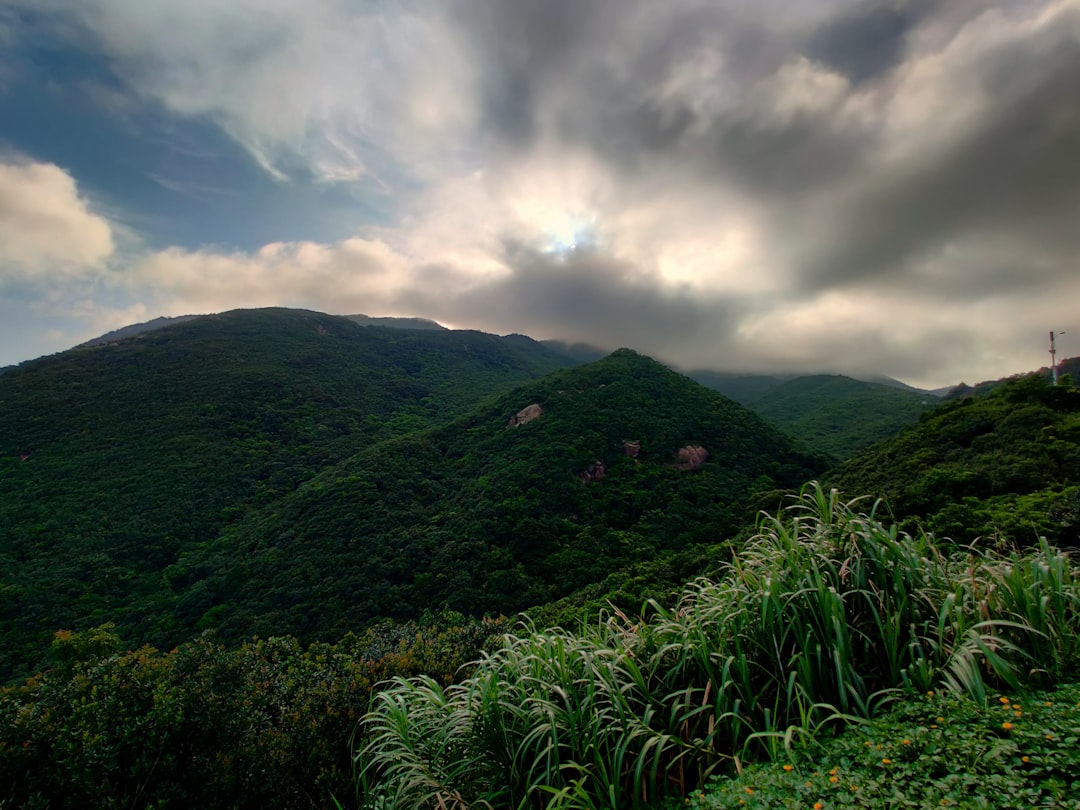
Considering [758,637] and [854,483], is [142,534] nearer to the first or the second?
[758,637]

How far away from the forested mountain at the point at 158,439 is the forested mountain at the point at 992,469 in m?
32.9

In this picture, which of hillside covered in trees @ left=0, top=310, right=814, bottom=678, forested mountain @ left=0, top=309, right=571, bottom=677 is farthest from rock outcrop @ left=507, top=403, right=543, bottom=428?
forested mountain @ left=0, top=309, right=571, bottom=677

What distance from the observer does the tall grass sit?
2984 mm

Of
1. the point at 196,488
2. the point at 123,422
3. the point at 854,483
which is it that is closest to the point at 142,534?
the point at 196,488

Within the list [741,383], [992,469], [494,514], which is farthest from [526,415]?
[741,383]

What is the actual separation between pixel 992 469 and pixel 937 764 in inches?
703

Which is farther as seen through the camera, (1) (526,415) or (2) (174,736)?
(1) (526,415)

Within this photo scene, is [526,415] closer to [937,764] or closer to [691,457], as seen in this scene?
[691,457]

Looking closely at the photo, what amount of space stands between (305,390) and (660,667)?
2475 inches

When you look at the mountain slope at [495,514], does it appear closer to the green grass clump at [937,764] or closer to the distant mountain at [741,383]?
the green grass clump at [937,764]

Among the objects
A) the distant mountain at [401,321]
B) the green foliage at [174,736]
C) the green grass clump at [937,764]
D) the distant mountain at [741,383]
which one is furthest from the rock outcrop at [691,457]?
the distant mountain at [401,321]

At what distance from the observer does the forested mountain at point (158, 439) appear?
26328 mm

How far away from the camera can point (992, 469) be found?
14750 millimetres

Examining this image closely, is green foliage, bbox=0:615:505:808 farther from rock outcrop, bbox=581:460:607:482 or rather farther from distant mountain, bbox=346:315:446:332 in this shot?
distant mountain, bbox=346:315:446:332
